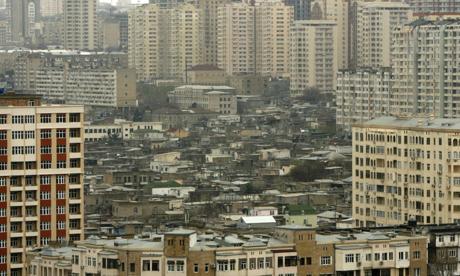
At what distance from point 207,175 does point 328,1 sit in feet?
227

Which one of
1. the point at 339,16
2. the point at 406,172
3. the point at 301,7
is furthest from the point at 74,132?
the point at 301,7

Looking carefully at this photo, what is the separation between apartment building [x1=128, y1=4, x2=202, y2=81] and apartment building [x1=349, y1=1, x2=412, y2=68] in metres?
17.4

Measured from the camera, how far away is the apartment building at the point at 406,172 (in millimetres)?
44750

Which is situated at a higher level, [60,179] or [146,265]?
[60,179]

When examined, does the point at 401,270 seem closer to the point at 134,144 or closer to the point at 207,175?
the point at 207,175

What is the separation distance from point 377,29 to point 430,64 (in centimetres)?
3366

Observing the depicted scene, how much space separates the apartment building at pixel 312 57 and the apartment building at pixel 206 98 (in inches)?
181

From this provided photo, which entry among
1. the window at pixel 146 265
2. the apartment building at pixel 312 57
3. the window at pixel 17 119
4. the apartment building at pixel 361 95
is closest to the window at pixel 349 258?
the window at pixel 146 265

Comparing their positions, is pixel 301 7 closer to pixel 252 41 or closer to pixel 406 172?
pixel 252 41

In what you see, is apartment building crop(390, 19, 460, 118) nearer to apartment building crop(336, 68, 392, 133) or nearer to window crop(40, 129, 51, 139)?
apartment building crop(336, 68, 392, 133)

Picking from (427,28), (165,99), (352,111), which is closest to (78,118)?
(427,28)

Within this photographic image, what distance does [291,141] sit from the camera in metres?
92.4

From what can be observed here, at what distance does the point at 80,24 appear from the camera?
15788 cm

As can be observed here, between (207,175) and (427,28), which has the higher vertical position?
(427,28)
